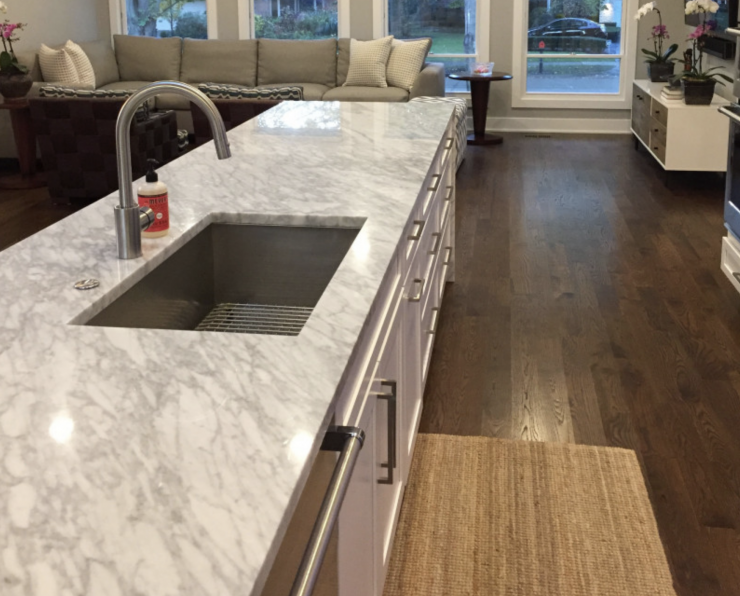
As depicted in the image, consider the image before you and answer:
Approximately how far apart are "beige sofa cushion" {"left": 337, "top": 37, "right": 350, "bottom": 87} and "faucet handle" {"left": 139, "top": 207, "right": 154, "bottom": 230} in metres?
6.57

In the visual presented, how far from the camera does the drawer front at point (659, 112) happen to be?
627 centimetres

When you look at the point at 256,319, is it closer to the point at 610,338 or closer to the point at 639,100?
the point at 610,338

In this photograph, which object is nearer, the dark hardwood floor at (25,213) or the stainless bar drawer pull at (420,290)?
the stainless bar drawer pull at (420,290)

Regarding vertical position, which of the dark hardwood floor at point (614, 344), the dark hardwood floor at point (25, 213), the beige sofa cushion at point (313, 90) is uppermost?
the beige sofa cushion at point (313, 90)

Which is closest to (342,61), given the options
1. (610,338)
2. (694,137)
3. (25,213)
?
(694,137)

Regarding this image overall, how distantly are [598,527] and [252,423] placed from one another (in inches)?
59.3

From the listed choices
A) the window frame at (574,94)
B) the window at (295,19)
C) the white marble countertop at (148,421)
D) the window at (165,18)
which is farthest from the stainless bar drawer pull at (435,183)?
the window at (165,18)

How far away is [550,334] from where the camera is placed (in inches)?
145

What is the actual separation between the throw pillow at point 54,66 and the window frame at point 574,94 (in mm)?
4093

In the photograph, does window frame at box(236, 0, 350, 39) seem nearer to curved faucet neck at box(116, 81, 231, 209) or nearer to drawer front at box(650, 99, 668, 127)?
drawer front at box(650, 99, 668, 127)

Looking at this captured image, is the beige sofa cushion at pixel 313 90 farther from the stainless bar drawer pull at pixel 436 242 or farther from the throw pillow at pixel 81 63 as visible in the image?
the stainless bar drawer pull at pixel 436 242

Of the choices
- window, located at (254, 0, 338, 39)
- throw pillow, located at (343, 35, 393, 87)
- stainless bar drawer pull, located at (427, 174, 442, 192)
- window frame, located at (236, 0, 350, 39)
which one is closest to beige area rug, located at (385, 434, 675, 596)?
stainless bar drawer pull, located at (427, 174, 442, 192)

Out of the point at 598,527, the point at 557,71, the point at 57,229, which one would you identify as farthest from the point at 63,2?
the point at 598,527

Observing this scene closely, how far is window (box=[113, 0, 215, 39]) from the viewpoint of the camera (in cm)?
897
